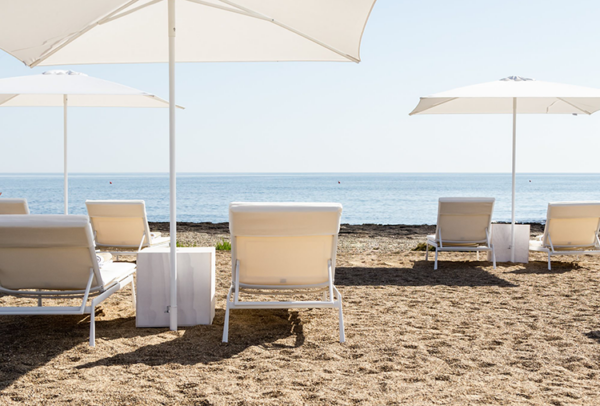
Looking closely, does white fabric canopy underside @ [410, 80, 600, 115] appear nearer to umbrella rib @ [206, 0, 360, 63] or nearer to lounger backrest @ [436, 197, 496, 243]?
lounger backrest @ [436, 197, 496, 243]

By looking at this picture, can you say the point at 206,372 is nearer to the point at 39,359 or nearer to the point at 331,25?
the point at 39,359

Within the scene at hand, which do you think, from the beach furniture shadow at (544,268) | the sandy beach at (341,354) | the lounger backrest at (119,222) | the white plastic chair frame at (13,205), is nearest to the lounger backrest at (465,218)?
the beach furniture shadow at (544,268)

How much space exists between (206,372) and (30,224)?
1.52 metres

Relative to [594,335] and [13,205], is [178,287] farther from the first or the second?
[13,205]

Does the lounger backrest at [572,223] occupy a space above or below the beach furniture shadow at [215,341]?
above

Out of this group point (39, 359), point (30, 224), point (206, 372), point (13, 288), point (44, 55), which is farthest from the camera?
point (44, 55)

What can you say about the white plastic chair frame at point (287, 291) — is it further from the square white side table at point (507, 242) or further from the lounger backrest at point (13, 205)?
the square white side table at point (507, 242)

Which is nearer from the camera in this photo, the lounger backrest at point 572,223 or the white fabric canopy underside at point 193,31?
the white fabric canopy underside at point 193,31

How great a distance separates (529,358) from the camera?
3.24m

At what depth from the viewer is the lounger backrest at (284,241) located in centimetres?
366

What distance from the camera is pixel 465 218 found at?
22.7 ft

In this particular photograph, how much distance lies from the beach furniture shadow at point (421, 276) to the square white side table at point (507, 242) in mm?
409

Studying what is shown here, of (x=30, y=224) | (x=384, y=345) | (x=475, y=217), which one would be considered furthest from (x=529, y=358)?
(x=475, y=217)

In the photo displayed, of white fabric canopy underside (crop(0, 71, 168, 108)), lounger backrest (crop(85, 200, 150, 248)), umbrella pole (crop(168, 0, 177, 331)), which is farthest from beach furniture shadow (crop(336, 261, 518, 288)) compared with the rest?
white fabric canopy underside (crop(0, 71, 168, 108))
